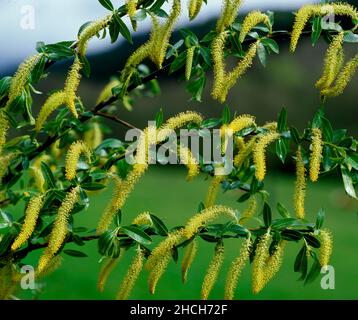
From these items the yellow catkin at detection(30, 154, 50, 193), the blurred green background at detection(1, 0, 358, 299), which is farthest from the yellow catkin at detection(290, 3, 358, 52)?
the blurred green background at detection(1, 0, 358, 299)

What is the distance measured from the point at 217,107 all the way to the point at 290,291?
4533 millimetres

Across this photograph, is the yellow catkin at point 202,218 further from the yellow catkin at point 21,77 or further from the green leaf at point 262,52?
the yellow catkin at point 21,77

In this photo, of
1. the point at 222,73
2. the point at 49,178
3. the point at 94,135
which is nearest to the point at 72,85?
the point at 49,178

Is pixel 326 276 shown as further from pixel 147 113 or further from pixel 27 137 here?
pixel 147 113

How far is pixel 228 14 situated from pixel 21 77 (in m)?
0.49

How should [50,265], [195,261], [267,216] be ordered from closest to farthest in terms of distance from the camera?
[267,216] < [50,265] < [195,261]

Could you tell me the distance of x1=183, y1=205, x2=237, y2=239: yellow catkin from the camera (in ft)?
4.83

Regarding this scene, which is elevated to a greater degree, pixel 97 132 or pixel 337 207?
pixel 337 207

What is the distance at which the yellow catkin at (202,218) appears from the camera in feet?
4.83

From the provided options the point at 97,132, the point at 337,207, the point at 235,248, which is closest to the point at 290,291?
the point at 235,248

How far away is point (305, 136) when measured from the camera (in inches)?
62.9

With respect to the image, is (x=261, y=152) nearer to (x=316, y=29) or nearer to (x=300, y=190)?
(x=300, y=190)

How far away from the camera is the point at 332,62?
1.56 m

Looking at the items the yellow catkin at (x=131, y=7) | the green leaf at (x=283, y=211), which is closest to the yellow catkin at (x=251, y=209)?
the green leaf at (x=283, y=211)
